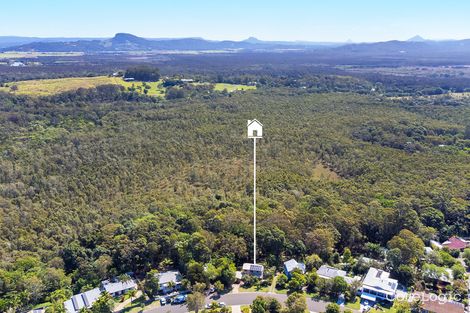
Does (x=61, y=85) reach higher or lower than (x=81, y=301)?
higher

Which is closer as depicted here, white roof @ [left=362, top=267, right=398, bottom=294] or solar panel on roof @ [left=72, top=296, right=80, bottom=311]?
solar panel on roof @ [left=72, top=296, right=80, bottom=311]

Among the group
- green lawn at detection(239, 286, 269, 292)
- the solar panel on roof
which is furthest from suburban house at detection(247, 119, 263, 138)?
the solar panel on roof

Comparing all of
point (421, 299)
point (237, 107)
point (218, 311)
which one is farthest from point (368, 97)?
point (218, 311)

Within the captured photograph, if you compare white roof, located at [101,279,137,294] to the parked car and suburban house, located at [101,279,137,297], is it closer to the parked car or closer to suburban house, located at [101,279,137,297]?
suburban house, located at [101,279,137,297]

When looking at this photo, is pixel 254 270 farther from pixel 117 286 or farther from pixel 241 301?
pixel 117 286

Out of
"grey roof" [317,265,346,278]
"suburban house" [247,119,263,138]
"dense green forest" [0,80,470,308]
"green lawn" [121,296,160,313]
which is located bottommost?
"green lawn" [121,296,160,313]

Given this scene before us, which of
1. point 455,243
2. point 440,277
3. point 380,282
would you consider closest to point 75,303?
point 380,282

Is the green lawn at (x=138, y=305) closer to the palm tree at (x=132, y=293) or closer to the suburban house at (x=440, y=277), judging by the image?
the palm tree at (x=132, y=293)
